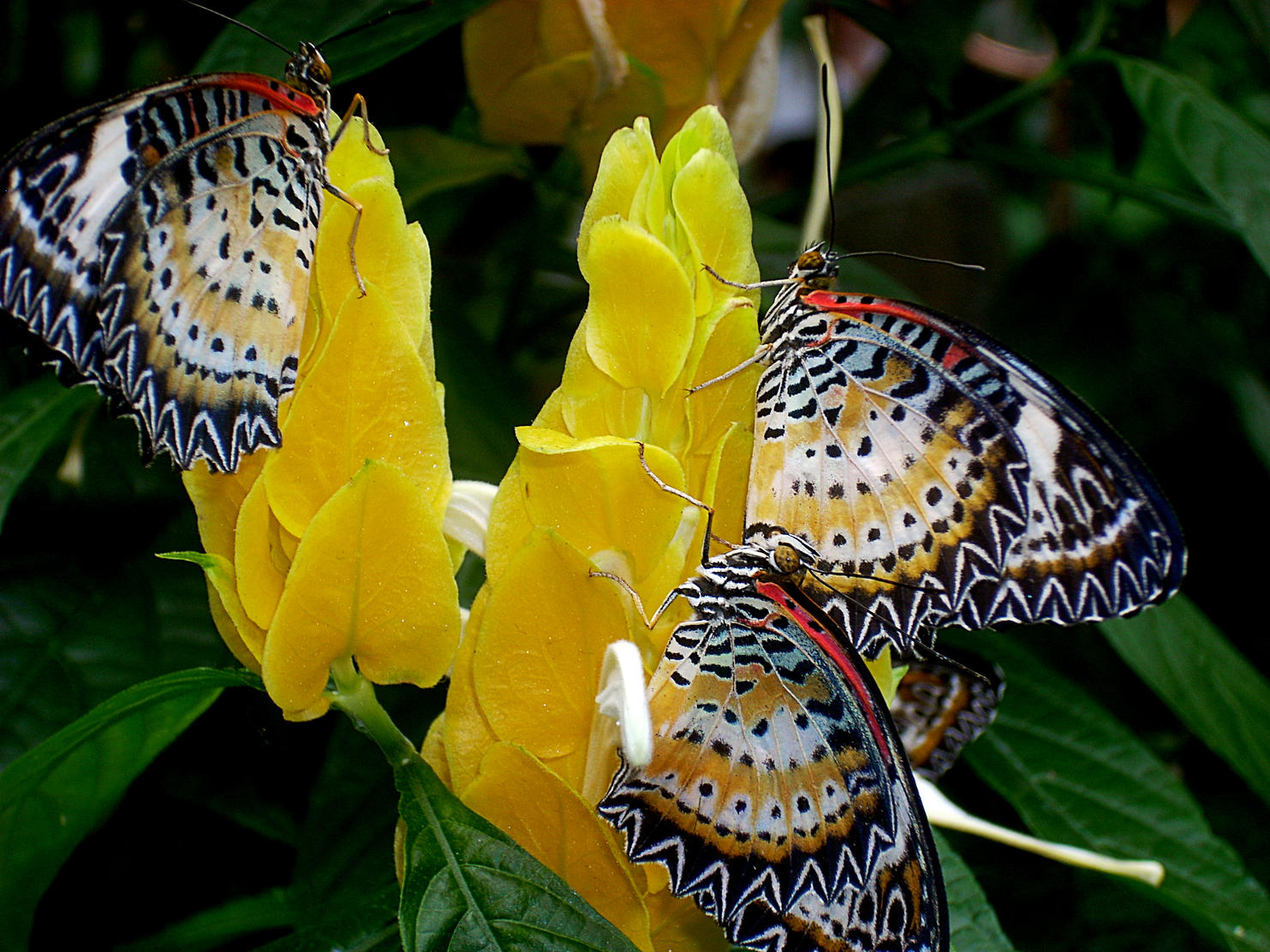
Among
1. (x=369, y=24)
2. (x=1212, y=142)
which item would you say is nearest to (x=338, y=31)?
(x=369, y=24)

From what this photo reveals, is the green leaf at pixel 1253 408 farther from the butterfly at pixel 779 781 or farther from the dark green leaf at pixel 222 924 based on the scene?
the dark green leaf at pixel 222 924

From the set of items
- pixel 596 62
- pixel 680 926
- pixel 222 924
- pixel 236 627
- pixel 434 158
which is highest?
pixel 596 62

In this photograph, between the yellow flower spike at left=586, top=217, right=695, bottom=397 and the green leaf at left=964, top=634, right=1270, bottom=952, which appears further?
the green leaf at left=964, top=634, right=1270, bottom=952

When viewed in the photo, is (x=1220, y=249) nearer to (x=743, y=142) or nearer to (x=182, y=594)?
(x=743, y=142)

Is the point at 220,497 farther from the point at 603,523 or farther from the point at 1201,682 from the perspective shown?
the point at 1201,682

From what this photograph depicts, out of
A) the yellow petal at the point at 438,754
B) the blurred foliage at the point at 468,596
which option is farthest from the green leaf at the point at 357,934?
the yellow petal at the point at 438,754

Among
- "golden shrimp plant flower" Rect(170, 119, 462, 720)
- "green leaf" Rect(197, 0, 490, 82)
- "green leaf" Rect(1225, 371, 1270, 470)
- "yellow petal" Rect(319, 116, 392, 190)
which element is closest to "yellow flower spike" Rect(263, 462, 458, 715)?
"golden shrimp plant flower" Rect(170, 119, 462, 720)

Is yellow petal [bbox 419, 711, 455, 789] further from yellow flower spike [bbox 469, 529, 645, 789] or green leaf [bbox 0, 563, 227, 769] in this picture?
green leaf [bbox 0, 563, 227, 769]
